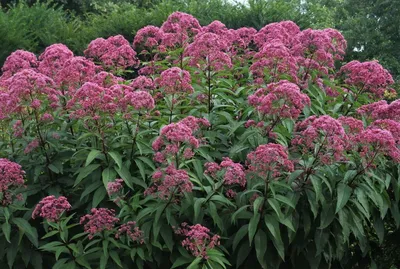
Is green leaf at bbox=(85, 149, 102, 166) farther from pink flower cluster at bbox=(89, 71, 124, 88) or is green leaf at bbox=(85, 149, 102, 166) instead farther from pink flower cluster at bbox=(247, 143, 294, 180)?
pink flower cluster at bbox=(247, 143, 294, 180)

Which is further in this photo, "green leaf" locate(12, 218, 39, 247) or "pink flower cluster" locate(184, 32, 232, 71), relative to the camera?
"pink flower cluster" locate(184, 32, 232, 71)

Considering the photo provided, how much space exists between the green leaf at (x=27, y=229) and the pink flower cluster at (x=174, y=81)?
63.6 inches

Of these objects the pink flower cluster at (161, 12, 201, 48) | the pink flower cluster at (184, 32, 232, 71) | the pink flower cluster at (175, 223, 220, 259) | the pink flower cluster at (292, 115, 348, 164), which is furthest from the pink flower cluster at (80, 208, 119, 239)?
the pink flower cluster at (161, 12, 201, 48)

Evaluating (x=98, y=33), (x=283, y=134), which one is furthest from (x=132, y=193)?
(x=98, y=33)

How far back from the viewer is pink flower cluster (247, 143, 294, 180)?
480 cm

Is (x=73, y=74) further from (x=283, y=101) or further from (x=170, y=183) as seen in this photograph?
(x=283, y=101)

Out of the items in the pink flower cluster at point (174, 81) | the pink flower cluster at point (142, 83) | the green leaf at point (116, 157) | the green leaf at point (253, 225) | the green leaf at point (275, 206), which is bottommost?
the green leaf at point (253, 225)

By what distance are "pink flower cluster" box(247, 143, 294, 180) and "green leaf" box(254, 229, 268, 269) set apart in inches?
19.3

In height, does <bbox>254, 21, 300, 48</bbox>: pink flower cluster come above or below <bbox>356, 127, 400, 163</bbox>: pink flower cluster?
above

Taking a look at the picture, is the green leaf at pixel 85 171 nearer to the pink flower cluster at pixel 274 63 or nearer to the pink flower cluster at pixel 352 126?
the pink flower cluster at pixel 274 63

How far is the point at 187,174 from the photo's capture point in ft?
16.4

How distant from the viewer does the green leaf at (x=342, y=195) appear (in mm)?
5055

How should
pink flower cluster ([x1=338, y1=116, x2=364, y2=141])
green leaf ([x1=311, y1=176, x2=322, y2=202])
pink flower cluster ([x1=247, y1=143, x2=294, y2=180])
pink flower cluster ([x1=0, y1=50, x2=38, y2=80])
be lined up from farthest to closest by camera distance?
pink flower cluster ([x1=0, y1=50, x2=38, y2=80]), pink flower cluster ([x1=338, y1=116, x2=364, y2=141]), green leaf ([x1=311, y1=176, x2=322, y2=202]), pink flower cluster ([x1=247, y1=143, x2=294, y2=180])

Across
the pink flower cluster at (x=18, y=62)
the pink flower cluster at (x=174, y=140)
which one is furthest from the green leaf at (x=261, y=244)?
the pink flower cluster at (x=18, y=62)
